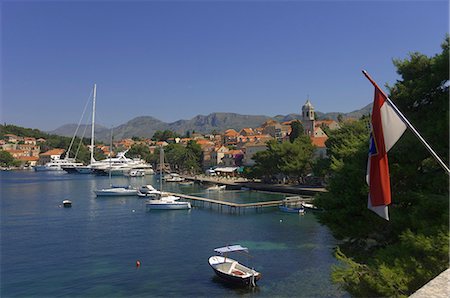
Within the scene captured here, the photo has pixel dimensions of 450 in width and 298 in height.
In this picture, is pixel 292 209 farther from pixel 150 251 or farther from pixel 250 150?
pixel 250 150

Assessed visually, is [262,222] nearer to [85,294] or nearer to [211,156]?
[85,294]

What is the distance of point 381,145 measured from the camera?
7484mm

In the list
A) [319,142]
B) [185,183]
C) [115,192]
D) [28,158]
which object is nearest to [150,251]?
[115,192]

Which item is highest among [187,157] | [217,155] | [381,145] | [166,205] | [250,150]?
[250,150]

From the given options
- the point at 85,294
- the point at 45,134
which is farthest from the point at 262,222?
the point at 45,134

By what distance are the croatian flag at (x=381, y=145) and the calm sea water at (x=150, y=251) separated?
10091 millimetres

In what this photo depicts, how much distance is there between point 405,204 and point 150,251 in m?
16.7

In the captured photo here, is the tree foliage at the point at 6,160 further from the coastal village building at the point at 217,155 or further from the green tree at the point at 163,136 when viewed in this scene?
the coastal village building at the point at 217,155

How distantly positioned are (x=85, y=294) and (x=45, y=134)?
156870 mm

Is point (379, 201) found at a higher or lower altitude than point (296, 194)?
higher

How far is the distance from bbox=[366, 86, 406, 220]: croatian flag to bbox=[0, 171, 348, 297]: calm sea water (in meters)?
10.1

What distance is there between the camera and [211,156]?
92.3 metres

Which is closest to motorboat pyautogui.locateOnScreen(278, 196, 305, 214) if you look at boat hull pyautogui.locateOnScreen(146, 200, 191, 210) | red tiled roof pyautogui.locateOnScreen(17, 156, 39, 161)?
boat hull pyautogui.locateOnScreen(146, 200, 191, 210)

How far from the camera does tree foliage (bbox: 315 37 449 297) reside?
31.5ft
